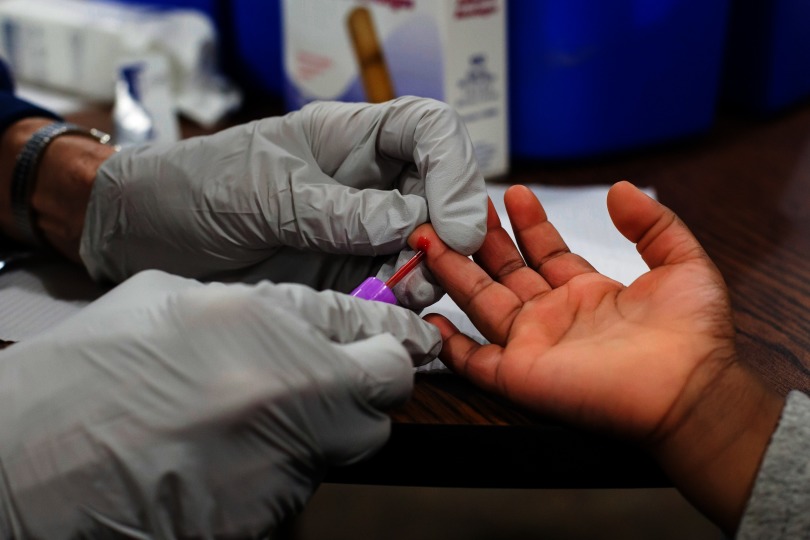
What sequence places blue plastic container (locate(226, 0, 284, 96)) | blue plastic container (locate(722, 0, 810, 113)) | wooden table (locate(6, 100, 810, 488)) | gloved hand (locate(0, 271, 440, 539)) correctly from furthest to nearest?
blue plastic container (locate(226, 0, 284, 96)) → blue plastic container (locate(722, 0, 810, 113)) → wooden table (locate(6, 100, 810, 488)) → gloved hand (locate(0, 271, 440, 539))

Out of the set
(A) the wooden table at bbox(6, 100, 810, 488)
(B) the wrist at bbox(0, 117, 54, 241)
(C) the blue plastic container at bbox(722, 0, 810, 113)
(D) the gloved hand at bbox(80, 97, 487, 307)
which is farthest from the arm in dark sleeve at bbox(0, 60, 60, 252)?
(C) the blue plastic container at bbox(722, 0, 810, 113)

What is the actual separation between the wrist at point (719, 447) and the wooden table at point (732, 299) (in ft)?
0.14

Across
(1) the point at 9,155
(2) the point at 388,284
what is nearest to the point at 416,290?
(2) the point at 388,284

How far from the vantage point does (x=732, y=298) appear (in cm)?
88

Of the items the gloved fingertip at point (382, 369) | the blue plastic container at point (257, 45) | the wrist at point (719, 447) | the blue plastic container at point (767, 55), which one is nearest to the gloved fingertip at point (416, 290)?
the gloved fingertip at point (382, 369)

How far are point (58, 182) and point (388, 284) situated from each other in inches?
18.5

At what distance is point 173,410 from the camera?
0.56 meters

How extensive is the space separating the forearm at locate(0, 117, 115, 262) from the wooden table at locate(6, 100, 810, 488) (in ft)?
1.26

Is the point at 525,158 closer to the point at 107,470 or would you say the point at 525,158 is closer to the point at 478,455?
the point at 478,455

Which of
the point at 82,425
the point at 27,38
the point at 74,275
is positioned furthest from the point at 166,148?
the point at 27,38

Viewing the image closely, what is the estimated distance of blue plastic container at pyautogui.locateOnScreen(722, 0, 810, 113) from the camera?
127 cm

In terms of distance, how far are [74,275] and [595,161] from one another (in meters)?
0.80

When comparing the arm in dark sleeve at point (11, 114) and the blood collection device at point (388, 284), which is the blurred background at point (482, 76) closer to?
the arm in dark sleeve at point (11, 114)

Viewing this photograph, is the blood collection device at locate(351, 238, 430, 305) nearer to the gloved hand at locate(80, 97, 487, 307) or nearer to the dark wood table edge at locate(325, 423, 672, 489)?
the gloved hand at locate(80, 97, 487, 307)
